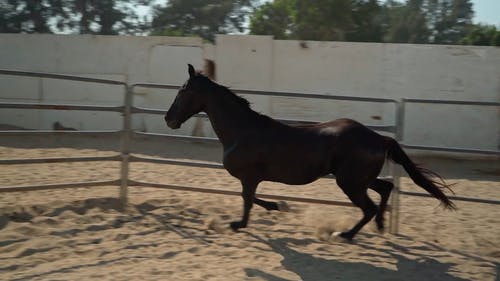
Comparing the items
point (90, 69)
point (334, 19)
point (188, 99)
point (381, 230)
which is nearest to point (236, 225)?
point (188, 99)

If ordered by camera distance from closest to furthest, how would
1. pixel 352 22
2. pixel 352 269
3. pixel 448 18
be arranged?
pixel 352 269 < pixel 352 22 < pixel 448 18

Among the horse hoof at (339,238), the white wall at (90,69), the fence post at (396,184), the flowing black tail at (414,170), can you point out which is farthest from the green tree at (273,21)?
the horse hoof at (339,238)

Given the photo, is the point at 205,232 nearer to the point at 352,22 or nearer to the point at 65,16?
the point at 352,22

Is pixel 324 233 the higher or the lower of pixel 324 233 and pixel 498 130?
the lower

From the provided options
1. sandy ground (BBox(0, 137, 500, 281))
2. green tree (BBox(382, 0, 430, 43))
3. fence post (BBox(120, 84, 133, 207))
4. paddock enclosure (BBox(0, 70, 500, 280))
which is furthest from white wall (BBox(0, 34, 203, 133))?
green tree (BBox(382, 0, 430, 43))

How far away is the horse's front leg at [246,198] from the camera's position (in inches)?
192

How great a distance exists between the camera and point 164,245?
14.9 ft

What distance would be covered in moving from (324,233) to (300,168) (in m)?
0.82

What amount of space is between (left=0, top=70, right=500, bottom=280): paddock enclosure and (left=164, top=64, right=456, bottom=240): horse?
0.38 m

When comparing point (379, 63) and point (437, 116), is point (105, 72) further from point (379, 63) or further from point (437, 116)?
point (437, 116)

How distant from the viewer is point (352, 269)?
163 inches

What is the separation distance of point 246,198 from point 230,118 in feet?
2.65

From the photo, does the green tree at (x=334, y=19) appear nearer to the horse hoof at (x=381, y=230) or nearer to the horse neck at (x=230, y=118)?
the horse neck at (x=230, y=118)

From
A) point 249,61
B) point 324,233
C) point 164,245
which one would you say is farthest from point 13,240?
point 249,61
